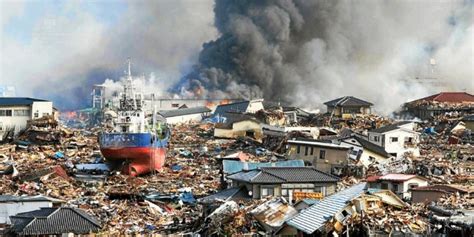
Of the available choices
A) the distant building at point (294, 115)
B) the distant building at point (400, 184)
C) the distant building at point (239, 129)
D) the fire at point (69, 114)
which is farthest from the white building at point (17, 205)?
the fire at point (69, 114)

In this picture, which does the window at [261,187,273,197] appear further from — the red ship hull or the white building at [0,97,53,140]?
the white building at [0,97,53,140]

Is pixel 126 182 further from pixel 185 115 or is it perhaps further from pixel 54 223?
pixel 185 115

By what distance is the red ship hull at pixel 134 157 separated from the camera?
24.9 meters

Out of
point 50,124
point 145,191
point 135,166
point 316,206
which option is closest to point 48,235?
point 316,206

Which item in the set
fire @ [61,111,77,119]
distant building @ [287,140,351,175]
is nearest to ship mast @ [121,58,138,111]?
distant building @ [287,140,351,175]

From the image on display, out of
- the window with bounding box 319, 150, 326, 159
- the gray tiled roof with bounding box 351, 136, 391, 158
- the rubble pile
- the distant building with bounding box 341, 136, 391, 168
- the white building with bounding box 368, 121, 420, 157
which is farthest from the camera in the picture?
the white building with bounding box 368, 121, 420, 157

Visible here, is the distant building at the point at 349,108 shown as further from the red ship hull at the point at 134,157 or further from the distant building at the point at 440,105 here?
the red ship hull at the point at 134,157

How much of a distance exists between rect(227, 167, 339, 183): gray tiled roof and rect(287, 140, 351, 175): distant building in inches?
251

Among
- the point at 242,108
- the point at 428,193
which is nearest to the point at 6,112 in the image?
the point at 242,108

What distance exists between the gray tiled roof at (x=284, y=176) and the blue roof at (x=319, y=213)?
126 inches

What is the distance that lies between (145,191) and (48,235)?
767 cm

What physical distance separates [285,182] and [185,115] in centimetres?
2880

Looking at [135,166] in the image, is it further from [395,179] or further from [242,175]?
[395,179]

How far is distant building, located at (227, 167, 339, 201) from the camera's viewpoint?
51.6ft
